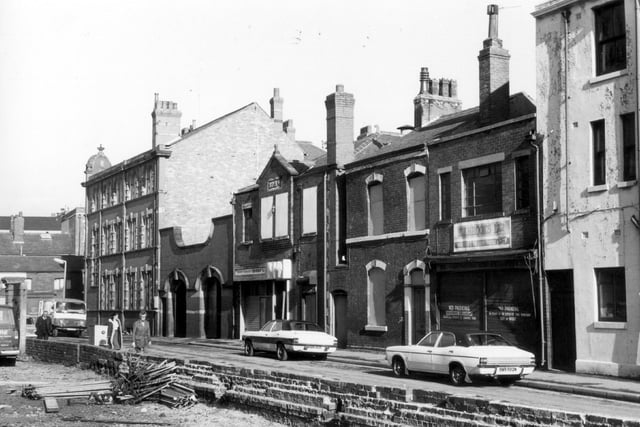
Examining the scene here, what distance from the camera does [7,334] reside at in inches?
1268

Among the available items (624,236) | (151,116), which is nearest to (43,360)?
(624,236)

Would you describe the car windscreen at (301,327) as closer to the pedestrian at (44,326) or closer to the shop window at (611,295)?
the shop window at (611,295)

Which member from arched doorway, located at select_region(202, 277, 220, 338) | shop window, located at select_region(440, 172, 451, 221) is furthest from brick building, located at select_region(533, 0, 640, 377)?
arched doorway, located at select_region(202, 277, 220, 338)

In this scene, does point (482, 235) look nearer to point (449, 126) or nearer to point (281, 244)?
point (449, 126)

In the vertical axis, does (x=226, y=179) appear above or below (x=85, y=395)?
above

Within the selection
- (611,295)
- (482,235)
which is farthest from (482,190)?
(611,295)

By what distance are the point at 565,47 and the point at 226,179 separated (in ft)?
108

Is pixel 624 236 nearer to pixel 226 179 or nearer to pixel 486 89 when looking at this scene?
pixel 486 89

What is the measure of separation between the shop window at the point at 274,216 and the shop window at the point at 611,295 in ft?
62.6

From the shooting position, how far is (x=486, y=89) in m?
30.4

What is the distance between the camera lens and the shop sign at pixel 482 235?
2751 centimetres

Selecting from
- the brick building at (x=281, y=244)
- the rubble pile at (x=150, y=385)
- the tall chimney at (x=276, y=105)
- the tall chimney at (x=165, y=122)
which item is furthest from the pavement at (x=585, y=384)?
the tall chimney at (x=165, y=122)

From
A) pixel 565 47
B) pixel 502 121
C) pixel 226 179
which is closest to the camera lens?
pixel 565 47

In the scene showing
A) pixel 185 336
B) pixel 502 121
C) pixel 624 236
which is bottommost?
pixel 185 336
